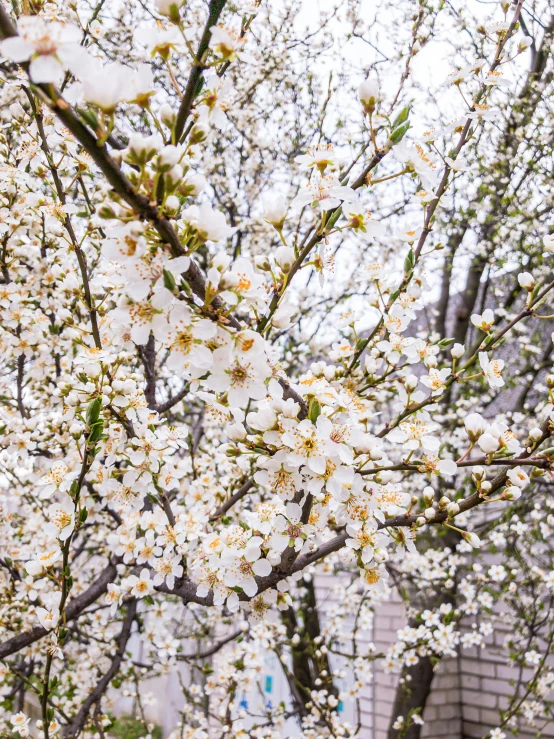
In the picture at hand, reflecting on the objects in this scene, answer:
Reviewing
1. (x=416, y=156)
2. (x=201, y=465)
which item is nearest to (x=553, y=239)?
(x=416, y=156)

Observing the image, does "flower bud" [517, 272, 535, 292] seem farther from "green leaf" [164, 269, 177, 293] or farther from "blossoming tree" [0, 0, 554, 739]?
"green leaf" [164, 269, 177, 293]

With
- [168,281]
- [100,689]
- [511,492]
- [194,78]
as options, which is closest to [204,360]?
[168,281]

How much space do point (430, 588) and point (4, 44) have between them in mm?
4495

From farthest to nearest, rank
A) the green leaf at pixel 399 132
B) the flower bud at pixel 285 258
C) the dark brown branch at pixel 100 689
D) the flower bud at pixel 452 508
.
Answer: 1. the dark brown branch at pixel 100 689
2. the flower bud at pixel 452 508
3. the flower bud at pixel 285 258
4. the green leaf at pixel 399 132

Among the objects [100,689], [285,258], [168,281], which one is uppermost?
[285,258]

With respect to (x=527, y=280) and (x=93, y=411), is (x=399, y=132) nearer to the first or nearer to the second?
(x=527, y=280)

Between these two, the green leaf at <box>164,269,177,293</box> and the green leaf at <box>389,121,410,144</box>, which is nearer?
the green leaf at <box>164,269,177,293</box>

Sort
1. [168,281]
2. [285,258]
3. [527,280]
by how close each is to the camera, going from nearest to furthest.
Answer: [168,281] → [285,258] → [527,280]

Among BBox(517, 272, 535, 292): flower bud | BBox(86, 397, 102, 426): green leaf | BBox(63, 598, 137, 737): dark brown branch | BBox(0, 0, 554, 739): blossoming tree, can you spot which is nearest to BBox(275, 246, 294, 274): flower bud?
BBox(0, 0, 554, 739): blossoming tree

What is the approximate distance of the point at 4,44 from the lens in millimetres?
689

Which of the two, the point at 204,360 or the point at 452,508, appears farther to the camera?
the point at 452,508

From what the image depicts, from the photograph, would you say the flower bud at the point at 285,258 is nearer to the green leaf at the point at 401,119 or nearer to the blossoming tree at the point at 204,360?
the blossoming tree at the point at 204,360

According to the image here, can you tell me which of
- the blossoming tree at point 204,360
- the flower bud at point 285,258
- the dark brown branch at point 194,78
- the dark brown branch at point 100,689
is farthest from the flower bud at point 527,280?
the dark brown branch at point 100,689

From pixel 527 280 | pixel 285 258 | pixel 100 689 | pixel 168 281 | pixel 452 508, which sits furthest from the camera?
pixel 100 689
